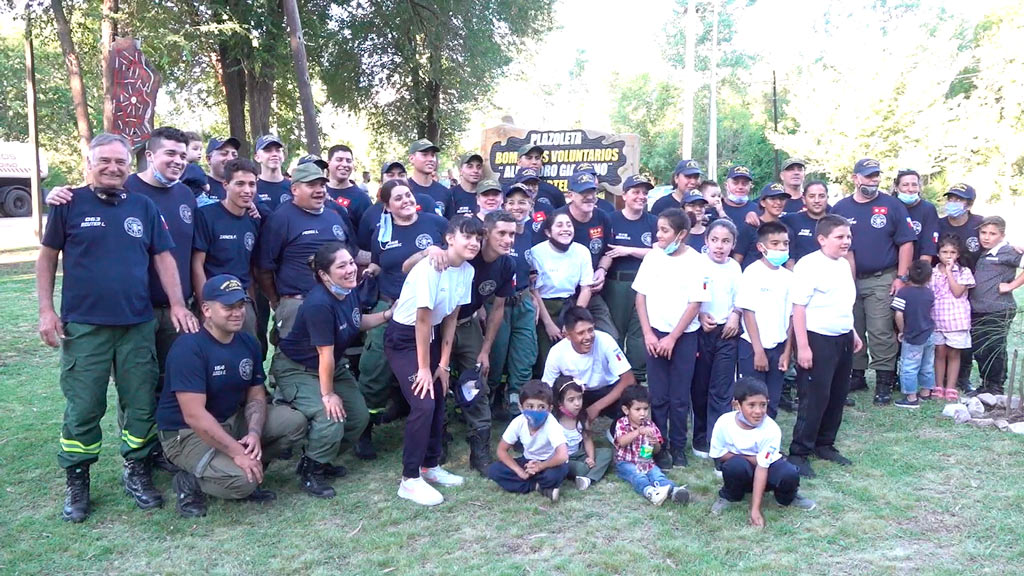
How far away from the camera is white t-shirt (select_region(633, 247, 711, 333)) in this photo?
16.4ft

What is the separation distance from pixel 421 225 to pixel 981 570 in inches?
146

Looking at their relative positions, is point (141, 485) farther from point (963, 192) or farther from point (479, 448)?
point (963, 192)

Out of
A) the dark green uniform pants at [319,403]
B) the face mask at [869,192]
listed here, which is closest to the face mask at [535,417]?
the dark green uniform pants at [319,403]

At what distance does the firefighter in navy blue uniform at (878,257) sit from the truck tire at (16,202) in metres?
29.2

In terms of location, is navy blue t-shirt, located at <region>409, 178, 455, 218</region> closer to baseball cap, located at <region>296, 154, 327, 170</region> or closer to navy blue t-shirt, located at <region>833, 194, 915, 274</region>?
baseball cap, located at <region>296, 154, 327, 170</region>

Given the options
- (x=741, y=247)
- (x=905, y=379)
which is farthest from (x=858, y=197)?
(x=905, y=379)

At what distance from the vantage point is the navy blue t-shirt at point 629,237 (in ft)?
20.5

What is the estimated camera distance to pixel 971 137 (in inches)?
977

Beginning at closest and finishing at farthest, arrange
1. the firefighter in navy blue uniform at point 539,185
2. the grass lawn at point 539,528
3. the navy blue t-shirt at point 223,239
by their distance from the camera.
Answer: the grass lawn at point 539,528 → the navy blue t-shirt at point 223,239 → the firefighter in navy blue uniform at point 539,185

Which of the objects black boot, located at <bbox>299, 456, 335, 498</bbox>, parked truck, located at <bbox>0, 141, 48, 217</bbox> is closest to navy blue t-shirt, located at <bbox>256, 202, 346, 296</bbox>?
black boot, located at <bbox>299, 456, 335, 498</bbox>

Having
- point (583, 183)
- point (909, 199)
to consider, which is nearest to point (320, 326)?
point (583, 183)

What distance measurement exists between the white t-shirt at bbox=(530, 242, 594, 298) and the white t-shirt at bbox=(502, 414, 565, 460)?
4.55ft

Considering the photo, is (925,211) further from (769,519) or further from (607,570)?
(607,570)

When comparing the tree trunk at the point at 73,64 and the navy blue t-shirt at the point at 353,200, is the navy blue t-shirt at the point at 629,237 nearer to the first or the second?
the navy blue t-shirt at the point at 353,200
